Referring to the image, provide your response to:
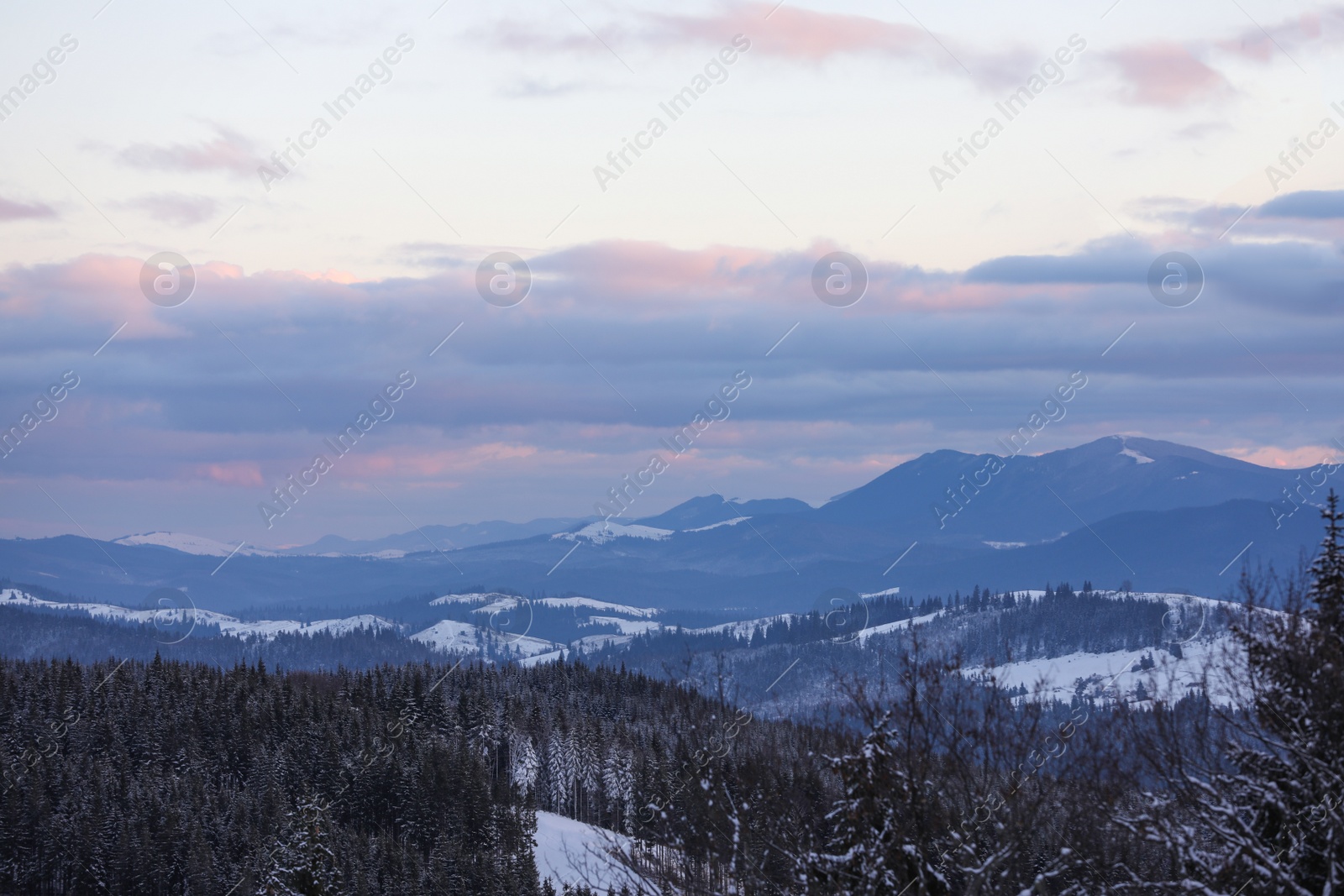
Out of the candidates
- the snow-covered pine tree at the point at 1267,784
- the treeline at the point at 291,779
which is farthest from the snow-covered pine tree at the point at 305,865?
the snow-covered pine tree at the point at 1267,784

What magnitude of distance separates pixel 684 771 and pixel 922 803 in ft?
18.7

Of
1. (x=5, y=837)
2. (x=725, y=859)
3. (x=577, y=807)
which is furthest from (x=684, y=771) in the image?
(x=577, y=807)

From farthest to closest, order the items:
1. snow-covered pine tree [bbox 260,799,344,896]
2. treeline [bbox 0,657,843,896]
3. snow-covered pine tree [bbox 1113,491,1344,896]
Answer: treeline [bbox 0,657,843,896] < snow-covered pine tree [bbox 260,799,344,896] < snow-covered pine tree [bbox 1113,491,1344,896]

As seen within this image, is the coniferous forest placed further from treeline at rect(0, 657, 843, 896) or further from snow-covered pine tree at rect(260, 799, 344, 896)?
treeline at rect(0, 657, 843, 896)

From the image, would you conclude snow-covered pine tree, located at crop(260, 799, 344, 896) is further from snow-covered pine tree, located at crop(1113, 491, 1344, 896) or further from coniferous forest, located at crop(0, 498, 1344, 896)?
snow-covered pine tree, located at crop(1113, 491, 1344, 896)

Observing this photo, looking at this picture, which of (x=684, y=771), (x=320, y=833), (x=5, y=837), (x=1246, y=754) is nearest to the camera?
(x=1246, y=754)

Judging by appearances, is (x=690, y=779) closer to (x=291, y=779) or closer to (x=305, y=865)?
(x=305, y=865)

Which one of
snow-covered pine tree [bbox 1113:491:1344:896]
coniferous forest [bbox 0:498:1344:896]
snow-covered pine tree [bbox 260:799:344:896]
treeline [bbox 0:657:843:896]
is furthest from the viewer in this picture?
treeline [bbox 0:657:843:896]

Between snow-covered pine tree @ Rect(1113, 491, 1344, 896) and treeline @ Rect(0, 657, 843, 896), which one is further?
treeline @ Rect(0, 657, 843, 896)

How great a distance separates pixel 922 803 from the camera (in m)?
17.3

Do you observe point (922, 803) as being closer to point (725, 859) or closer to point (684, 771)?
point (725, 859)

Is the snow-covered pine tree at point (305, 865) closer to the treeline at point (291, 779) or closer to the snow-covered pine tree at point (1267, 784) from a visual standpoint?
the treeline at point (291, 779)

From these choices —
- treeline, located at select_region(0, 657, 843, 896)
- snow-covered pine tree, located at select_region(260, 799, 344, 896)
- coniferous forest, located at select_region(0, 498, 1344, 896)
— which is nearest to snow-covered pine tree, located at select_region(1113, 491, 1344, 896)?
coniferous forest, located at select_region(0, 498, 1344, 896)

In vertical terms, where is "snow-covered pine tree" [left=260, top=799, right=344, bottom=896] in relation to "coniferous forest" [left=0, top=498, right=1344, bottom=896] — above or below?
below
